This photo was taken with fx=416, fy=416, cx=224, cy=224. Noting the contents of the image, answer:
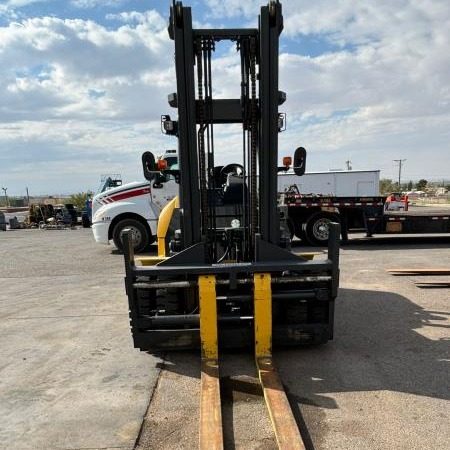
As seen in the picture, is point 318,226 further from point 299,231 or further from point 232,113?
point 232,113

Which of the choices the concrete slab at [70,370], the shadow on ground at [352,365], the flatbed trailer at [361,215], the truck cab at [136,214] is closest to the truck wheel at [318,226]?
the flatbed trailer at [361,215]

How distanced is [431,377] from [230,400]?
1.85 meters

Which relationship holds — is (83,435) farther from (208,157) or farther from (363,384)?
(208,157)

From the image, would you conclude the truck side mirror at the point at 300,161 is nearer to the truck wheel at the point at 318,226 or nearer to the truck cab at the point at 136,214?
the truck cab at the point at 136,214

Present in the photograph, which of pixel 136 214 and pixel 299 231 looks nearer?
pixel 136 214

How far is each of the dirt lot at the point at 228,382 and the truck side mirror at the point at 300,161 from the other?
6.48ft

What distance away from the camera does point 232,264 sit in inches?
163

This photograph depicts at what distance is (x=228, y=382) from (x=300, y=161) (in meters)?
2.45

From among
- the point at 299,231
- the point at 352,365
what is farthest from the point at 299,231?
the point at 352,365

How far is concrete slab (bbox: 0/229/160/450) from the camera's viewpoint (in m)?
3.08

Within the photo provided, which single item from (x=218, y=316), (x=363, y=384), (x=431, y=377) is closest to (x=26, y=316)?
(x=218, y=316)

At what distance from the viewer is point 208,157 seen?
15.1 ft

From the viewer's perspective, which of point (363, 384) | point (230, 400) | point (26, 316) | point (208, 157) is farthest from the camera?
point (26, 316)

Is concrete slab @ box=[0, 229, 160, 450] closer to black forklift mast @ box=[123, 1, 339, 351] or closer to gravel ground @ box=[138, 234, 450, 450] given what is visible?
gravel ground @ box=[138, 234, 450, 450]
